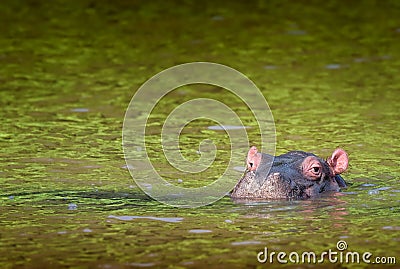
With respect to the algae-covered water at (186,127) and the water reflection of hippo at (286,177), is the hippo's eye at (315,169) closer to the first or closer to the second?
the water reflection of hippo at (286,177)

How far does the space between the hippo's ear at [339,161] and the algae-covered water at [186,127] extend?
34 cm

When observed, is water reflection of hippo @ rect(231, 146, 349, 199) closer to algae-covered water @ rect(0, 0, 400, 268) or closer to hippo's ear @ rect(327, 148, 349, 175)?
hippo's ear @ rect(327, 148, 349, 175)

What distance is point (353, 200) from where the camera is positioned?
35.6 ft

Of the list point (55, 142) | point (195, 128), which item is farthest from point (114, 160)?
point (195, 128)

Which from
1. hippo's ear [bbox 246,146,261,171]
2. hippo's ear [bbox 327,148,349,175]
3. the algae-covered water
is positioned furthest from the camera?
hippo's ear [bbox 327,148,349,175]

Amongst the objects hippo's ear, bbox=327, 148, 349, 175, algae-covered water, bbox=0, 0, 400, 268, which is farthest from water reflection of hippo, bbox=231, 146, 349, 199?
algae-covered water, bbox=0, 0, 400, 268

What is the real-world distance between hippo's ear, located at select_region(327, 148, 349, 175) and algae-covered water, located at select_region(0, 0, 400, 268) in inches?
13.5

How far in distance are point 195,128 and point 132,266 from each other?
6207 millimetres

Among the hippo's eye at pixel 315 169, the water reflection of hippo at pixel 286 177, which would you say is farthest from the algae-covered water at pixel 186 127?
the hippo's eye at pixel 315 169

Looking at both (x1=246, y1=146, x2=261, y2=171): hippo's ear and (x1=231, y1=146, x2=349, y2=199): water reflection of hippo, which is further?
(x1=246, y1=146, x2=261, y2=171): hippo's ear

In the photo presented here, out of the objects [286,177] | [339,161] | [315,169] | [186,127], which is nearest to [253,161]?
[286,177]

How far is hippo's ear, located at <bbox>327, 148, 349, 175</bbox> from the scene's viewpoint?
1110 centimetres

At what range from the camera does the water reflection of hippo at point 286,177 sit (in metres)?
10.6

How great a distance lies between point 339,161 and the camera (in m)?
11.1
